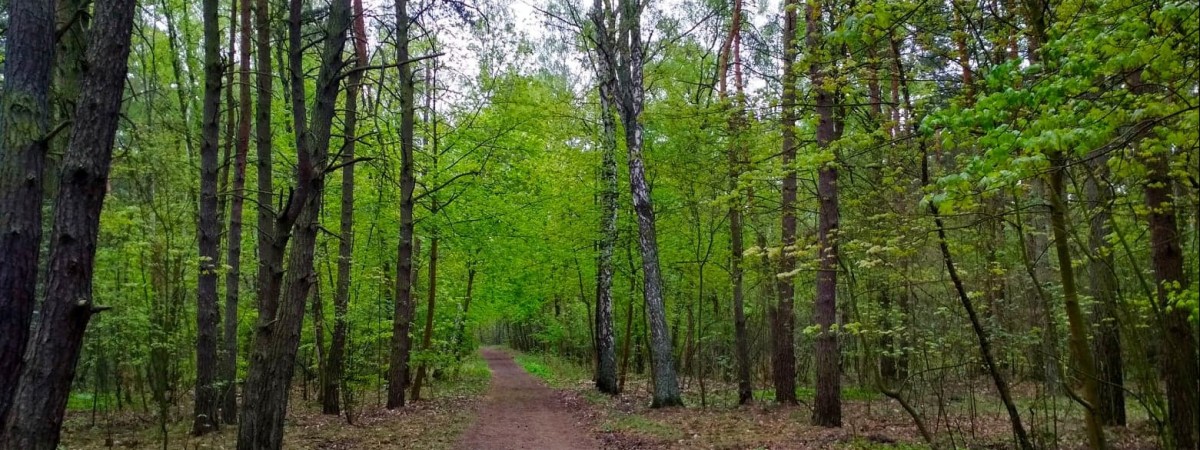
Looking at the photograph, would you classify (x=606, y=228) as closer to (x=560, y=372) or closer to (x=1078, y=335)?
(x=1078, y=335)

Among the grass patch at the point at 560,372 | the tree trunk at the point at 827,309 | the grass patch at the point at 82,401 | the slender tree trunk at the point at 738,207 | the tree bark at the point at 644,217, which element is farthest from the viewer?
the grass patch at the point at 560,372

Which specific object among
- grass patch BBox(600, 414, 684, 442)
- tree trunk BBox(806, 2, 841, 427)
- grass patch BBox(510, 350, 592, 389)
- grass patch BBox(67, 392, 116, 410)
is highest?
tree trunk BBox(806, 2, 841, 427)

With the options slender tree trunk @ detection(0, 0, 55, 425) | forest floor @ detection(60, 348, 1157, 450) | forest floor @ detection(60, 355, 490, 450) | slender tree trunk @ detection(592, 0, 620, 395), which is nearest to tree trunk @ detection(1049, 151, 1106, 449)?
forest floor @ detection(60, 348, 1157, 450)

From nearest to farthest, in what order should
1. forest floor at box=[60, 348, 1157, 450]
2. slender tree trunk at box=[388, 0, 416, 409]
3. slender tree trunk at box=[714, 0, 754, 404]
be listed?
forest floor at box=[60, 348, 1157, 450], slender tree trunk at box=[714, 0, 754, 404], slender tree trunk at box=[388, 0, 416, 409]

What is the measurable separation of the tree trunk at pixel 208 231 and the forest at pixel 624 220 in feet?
0.19

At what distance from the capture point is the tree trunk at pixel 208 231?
929cm

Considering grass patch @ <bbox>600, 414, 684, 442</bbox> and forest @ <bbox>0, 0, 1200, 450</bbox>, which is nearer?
forest @ <bbox>0, 0, 1200, 450</bbox>

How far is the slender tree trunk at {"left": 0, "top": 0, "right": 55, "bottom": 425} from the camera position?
192 inches

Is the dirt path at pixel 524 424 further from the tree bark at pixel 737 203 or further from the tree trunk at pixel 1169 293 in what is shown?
the tree trunk at pixel 1169 293

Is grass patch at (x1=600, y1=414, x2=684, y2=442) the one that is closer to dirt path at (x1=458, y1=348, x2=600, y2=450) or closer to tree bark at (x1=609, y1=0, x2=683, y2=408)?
dirt path at (x1=458, y1=348, x2=600, y2=450)

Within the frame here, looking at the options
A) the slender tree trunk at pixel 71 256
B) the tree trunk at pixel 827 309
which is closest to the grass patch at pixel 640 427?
the tree trunk at pixel 827 309

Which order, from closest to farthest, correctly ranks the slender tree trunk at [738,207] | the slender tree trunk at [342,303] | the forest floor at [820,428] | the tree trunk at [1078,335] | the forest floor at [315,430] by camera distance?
the tree trunk at [1078,335], the forest floor at [820,428], the forest floor at [315,430], the slender tree trunk at [738,207], the slender tree trunk at [342,303]

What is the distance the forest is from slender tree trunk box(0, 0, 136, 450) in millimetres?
17

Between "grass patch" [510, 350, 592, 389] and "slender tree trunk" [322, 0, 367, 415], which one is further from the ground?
"slender tree trunk" [322, 0, 367, 415]
